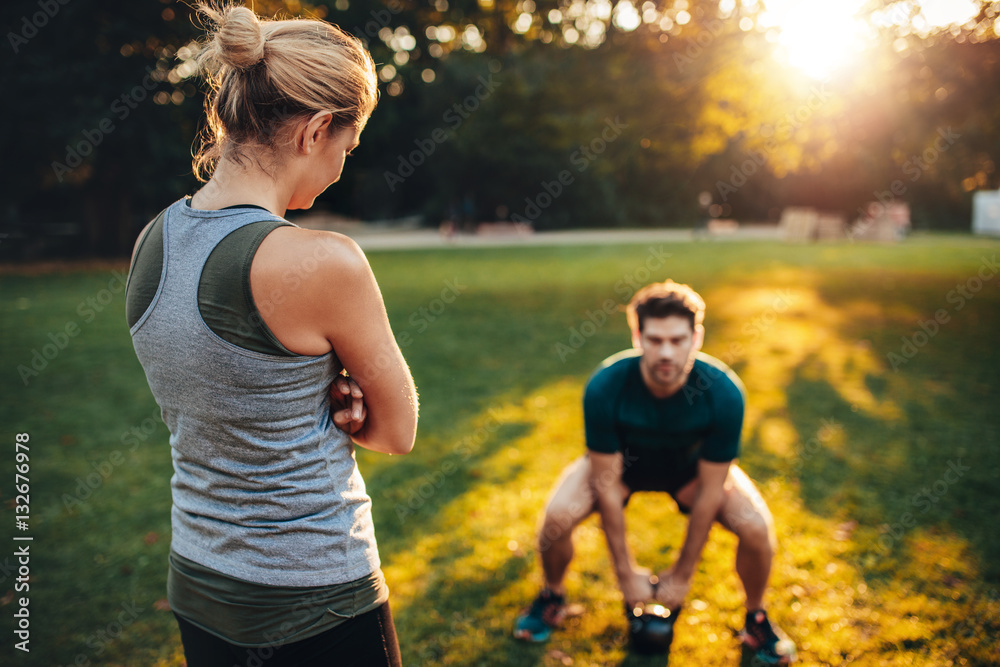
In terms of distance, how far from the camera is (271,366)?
1108mm

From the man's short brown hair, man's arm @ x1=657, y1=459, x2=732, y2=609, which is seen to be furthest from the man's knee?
the man's short brown hair

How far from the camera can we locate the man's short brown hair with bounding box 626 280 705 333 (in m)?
2.87

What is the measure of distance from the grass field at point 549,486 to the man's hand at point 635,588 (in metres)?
0.30

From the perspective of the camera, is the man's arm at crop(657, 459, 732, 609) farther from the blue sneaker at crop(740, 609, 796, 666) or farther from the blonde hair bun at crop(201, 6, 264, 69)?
the blonde hair bun at crop(201, 6, 264, 69)

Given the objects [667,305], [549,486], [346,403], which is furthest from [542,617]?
[346,403]

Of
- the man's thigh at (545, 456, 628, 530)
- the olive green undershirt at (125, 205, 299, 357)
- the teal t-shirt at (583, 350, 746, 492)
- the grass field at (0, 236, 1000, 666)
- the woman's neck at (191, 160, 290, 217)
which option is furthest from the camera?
the grass field at (0, 236, 1000, 666)

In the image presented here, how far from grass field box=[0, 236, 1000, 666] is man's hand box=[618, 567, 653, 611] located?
1.00 feet

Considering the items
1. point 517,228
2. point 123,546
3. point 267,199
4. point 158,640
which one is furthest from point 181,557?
point 517,228

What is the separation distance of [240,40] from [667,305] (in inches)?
86.7

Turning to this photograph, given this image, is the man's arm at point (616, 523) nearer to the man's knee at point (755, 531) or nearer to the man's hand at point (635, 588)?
the man's hand at point (635, 588)

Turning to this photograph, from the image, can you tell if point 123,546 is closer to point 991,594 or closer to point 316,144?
point 316,144

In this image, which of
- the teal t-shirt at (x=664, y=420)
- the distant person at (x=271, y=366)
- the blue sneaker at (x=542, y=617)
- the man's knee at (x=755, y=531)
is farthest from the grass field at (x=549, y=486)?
the distant person at (x=271, y=366)

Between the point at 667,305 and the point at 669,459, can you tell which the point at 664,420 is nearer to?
the point at 669,459

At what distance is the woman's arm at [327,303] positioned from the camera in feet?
3.48
